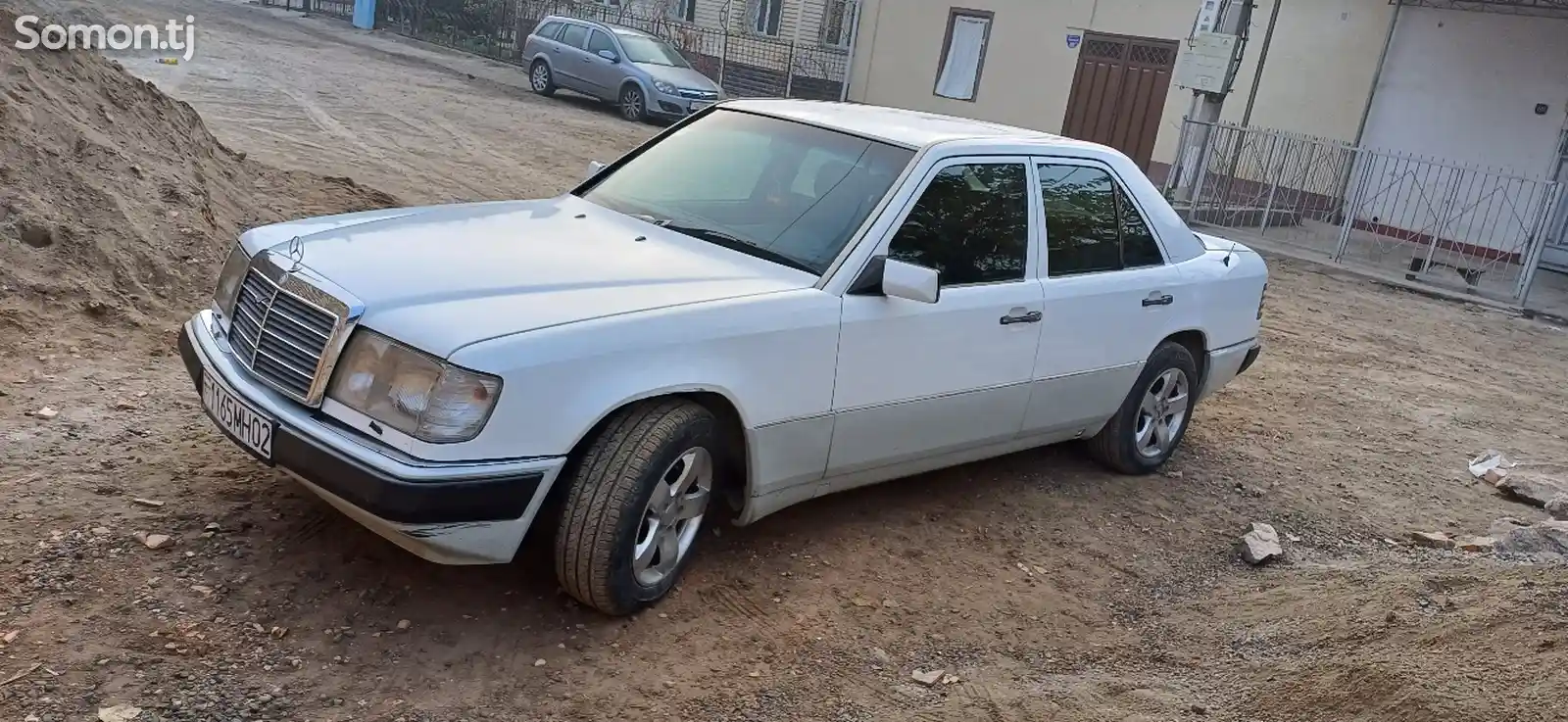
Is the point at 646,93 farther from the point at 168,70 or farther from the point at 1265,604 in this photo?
the point at 1265,604

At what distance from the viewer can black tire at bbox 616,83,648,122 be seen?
20.2 metres

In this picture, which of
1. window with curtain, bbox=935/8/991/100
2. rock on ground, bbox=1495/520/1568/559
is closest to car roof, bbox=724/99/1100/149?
rock on ground, bbox=1495/520/1568/559

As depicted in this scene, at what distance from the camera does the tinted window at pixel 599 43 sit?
69.0 ft

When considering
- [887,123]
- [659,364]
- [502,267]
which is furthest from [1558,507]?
[502,267]

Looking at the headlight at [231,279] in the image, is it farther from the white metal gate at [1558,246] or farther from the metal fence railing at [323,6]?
the metal fence railing at [323,6]

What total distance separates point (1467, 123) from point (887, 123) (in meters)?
13.4

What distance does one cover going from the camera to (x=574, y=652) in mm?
3721

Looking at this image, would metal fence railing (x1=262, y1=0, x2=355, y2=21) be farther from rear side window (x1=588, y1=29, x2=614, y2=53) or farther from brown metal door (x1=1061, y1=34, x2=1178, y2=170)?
brown metal door (x1=1061, y1=34, x2=1178, y2=170)

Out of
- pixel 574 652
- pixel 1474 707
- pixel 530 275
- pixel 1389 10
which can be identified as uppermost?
pixel 1389 10

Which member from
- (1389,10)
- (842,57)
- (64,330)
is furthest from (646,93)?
(64,330)

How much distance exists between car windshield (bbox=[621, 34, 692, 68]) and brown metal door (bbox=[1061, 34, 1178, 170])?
22.5 ft

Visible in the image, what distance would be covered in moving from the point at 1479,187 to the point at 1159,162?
4634mm

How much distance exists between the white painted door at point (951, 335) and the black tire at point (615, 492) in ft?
2.42

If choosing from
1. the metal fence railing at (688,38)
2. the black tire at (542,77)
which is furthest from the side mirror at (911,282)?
the metal fence railing at (688,38)
